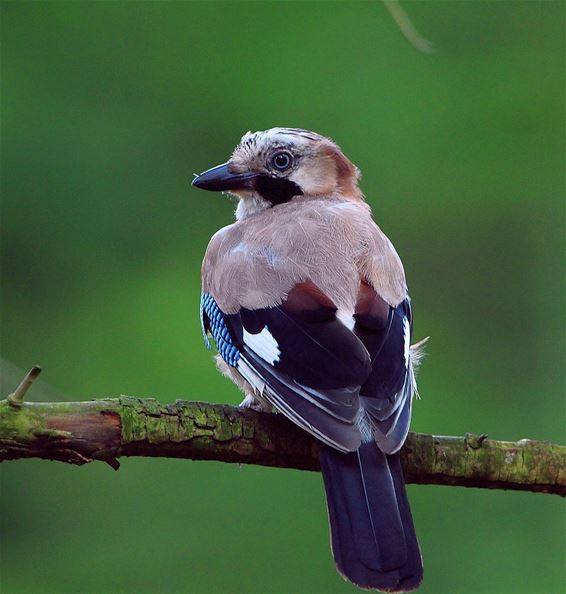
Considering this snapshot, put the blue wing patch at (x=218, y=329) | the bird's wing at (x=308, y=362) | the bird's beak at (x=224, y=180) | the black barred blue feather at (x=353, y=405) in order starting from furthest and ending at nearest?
the bird's beak at (x=224, y=180) → the blue wing patch at (x=218, y=329) → the bird's wing at (x=308, y=362) → the black barred blue feather at (x=353, y=405)

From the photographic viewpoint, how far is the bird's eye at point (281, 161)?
4.30 m

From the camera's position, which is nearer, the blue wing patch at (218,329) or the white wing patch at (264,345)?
the white wing patch at (264,345)

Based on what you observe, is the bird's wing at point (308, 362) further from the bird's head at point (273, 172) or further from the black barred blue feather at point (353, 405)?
the bird's head at point (273, 172)

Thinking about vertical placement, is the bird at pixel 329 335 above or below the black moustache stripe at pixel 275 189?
below

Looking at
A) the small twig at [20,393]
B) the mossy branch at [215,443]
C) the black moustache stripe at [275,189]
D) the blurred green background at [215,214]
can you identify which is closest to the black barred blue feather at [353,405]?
the mossy branch at [215,443]

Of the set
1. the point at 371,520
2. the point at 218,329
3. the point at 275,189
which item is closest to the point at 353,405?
the point at 371,520

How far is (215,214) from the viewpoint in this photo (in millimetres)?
→ 6867

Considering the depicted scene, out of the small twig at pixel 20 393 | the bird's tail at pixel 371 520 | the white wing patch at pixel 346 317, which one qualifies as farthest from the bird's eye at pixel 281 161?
the small twig at pixel 20 393

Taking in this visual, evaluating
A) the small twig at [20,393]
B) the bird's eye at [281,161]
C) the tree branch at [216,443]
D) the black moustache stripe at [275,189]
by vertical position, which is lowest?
the tree branch at [216,443]

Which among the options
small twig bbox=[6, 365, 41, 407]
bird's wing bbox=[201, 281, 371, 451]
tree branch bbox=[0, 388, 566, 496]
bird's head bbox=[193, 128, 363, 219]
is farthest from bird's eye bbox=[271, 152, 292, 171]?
small twig bbox=[6, 365, 41, 407]

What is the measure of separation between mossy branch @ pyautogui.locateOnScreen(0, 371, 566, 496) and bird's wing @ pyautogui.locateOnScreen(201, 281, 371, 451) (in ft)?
0.44

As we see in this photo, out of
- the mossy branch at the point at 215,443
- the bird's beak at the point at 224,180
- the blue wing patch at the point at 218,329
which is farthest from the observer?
the bird's beak at the point at 224,180

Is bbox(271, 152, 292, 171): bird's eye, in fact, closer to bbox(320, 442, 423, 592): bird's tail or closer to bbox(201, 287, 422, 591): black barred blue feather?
bbox(201, 287, 422, 591): black barred blue feather

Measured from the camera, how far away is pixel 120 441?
2.89 metres
